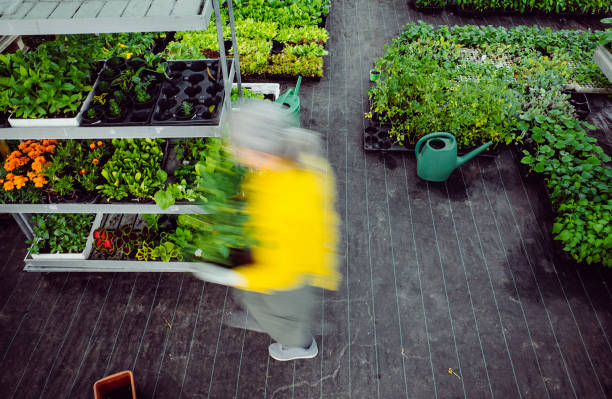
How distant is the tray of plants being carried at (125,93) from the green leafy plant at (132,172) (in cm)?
40

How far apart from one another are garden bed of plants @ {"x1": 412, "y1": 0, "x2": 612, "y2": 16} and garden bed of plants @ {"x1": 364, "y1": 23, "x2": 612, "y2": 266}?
1.19 metres

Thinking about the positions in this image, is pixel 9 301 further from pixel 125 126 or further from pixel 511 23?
pixel 511 23

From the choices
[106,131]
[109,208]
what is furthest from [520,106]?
[109,208]

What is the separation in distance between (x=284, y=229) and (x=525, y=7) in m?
6.66

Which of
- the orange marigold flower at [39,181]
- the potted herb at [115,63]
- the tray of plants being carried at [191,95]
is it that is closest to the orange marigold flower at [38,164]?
the orange marigold flower at [39,181]

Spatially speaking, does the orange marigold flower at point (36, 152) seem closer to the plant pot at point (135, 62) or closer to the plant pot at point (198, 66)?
the plant pot at point (135, 62)

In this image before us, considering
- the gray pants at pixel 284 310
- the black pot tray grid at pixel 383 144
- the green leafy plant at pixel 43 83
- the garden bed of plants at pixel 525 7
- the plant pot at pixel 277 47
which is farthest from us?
the garden bed of plants at pixel 525 7

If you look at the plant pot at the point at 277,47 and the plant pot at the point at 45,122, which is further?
the plant pot at the point at 277,47

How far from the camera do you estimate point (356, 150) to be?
14.5ft

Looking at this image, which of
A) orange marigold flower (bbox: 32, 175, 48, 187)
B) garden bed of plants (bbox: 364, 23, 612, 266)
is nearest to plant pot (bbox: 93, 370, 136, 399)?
orange marigold flower (bbox: 32, 175, 48, 187)

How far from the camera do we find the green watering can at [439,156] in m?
3.76

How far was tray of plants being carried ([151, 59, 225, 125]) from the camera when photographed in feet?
8.41

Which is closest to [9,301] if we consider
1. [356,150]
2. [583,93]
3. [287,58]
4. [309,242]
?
[309,242]

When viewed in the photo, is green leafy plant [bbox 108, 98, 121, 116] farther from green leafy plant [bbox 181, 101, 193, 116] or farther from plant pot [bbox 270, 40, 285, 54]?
plant pot [bbox 270, 40, 285, 54]
